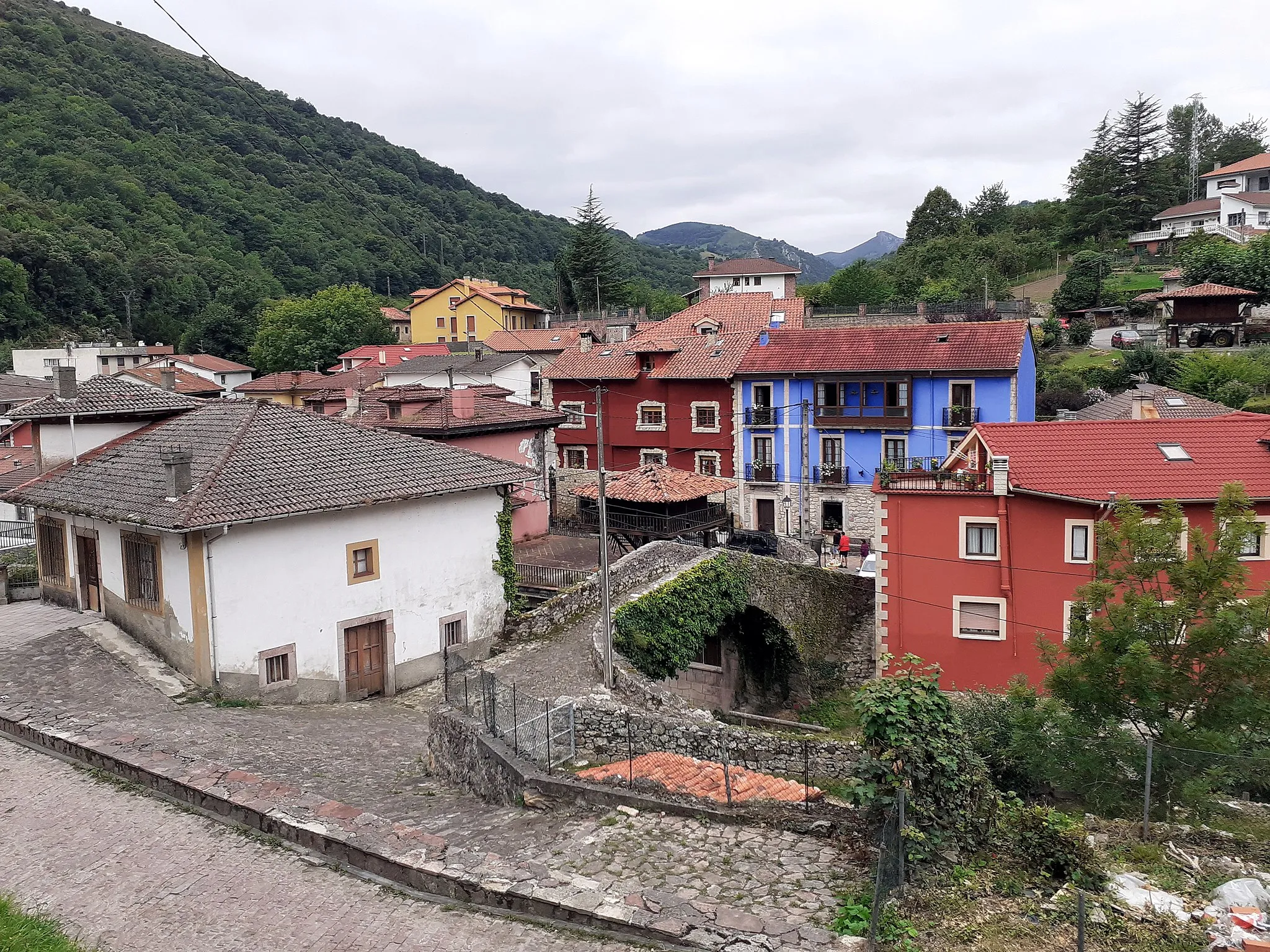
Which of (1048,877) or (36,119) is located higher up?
(36,119)

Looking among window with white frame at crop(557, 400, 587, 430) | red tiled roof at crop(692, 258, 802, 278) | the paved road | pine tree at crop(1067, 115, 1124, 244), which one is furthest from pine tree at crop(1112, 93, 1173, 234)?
the paved road

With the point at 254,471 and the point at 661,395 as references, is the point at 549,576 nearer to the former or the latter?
the point at 254,471

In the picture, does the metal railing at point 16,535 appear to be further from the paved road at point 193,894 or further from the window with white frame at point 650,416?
the window with white frame at point 650,416

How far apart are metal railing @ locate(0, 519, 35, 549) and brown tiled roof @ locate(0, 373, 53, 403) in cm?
1991

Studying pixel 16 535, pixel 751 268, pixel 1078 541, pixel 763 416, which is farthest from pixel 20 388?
pixel 1078 541

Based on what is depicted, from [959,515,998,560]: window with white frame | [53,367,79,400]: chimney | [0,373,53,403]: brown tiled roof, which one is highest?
[0,373,53,403]: brown tiled roof

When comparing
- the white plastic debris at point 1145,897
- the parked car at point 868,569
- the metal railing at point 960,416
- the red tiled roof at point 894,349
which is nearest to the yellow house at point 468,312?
the red tiled roof at point 894,349

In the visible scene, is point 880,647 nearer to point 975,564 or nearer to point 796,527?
point 975,564

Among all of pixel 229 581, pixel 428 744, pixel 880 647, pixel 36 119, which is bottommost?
pixel 880 647

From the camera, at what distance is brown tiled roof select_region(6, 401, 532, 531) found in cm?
1616

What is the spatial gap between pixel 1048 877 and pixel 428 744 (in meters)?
8.55

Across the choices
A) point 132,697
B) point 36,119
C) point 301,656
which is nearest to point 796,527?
point 301,656

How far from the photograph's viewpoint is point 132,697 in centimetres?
1445

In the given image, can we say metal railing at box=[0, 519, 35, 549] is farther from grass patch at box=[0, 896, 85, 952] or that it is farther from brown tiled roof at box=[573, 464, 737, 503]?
grass patch at box=[0, 896, 85, 952]
